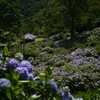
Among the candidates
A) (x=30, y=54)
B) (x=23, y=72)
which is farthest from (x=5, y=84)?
(x=30, y=54)

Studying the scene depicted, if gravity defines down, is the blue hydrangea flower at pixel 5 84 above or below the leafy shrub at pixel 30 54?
below

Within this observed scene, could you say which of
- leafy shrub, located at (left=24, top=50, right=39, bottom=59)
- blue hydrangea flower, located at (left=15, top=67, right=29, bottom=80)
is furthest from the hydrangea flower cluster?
leafy shrub, located at (left=24, top=50, right=39, bottom=59)

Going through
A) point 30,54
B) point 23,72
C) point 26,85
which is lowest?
point 26,85

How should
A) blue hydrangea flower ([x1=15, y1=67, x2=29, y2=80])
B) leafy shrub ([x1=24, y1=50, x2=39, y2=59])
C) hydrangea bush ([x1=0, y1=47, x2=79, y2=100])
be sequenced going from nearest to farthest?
hydrangea bush ([x1=0, y1=47, x2=79, y2=100]), blue hydrangea flower ([x1=15, y1=67, x2=29, y2=80]), leafy shrub ([x1=24, y1=50, x2=39, y2=59])

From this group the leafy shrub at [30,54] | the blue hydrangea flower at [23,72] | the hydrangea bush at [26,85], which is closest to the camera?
the hydrangea bush at [26,85]

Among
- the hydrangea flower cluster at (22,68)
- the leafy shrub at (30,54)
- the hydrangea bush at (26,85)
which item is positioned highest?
the leafy shrub at (30,54)

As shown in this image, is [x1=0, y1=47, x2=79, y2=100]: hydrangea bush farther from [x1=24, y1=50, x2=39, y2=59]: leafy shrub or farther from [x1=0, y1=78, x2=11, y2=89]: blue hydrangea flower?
[x1=24, y1=50, x2=39, y2=59]: leafy shrub

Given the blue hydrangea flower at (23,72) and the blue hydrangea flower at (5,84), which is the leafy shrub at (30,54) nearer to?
the blue hydrangea flower at (23,72)

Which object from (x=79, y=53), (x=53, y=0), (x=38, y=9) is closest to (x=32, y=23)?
(x=38, y=9)

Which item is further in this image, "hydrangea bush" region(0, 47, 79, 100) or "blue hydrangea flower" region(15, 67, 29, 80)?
"blue hydrangea flower" region(15, 67, 29, 80)

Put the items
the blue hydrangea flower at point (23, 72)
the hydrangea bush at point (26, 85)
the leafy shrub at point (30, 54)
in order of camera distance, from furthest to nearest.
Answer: the leafy shrub at point (30, 54) < the blue hydrangea flower at point (23, 72) < the hydrangea bush at point (26, 85)

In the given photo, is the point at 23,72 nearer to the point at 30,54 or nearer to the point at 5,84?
the point at 5,84

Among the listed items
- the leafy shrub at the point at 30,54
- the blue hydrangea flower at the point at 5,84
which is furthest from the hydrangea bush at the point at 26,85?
the leafy shrub at the point at 30,54

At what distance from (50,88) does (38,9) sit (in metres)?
102
